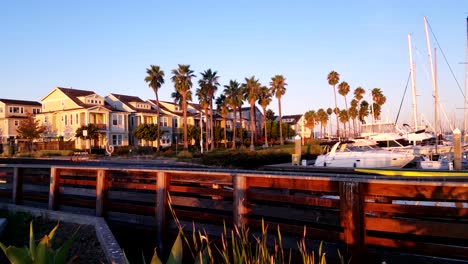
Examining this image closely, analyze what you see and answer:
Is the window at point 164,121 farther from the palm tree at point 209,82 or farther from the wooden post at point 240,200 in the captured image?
the wooden post at point 240,200

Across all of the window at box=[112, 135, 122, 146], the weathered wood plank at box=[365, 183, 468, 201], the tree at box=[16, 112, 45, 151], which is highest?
the tree at box=[16, 112, 45, 151]

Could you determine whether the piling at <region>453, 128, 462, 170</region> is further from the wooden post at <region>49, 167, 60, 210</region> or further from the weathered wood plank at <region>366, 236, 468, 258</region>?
the wooden post at <region>49, 167, 60, 210</region>

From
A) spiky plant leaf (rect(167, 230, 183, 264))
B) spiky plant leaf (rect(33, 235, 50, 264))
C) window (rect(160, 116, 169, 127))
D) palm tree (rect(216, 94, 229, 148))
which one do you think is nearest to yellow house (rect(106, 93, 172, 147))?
window (rect(160, 116, 169, 127))

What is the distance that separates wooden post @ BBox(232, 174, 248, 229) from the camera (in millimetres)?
6168

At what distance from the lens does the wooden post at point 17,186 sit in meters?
10.3

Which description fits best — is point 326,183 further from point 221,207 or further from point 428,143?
point 428,143

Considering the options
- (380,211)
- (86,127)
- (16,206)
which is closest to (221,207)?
(380,211)

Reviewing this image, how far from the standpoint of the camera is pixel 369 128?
5103 cm

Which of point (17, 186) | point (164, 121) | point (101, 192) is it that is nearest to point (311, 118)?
point (164, 121)

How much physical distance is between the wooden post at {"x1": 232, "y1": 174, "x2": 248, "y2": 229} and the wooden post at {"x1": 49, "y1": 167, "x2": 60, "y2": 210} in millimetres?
5026

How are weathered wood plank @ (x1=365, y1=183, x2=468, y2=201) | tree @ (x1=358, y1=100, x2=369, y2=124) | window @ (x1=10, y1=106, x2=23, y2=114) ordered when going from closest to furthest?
weathered wood plank @ (x1=365, y1=183, x2=468, y2=201), window @ (x1=10, y1=106, x2=23, y2=114), tree @ (x1=358, y1=100, x2=369, y2=124)

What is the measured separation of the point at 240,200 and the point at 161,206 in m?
1.90

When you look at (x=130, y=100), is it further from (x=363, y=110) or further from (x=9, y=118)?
(x=363, y=110)

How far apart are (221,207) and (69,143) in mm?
58199
